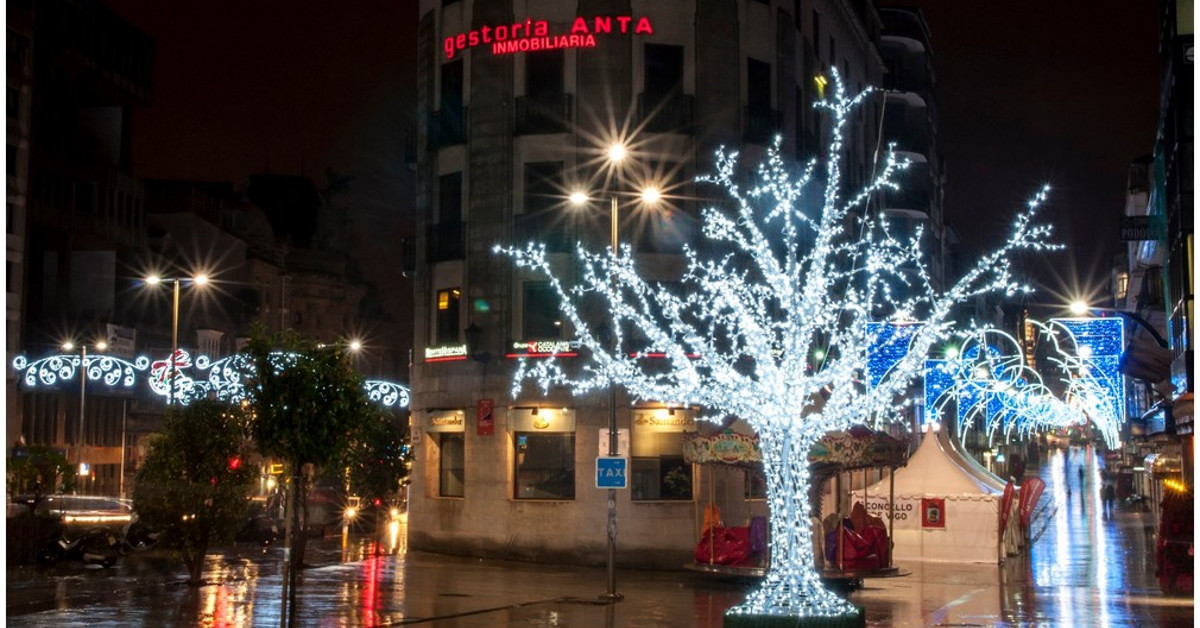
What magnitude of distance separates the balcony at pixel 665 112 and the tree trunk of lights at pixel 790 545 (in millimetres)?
17868

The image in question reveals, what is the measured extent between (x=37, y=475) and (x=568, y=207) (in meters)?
15.0

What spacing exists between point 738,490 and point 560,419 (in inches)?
192

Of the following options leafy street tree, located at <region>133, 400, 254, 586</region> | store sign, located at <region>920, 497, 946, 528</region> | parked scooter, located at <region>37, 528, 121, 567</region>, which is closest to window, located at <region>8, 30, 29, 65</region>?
parked scooter, located at <region>37, 528, 121, 567</region>

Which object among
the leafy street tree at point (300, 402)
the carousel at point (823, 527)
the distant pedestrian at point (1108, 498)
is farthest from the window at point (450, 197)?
the distant pedestrian at point (1108, 498)

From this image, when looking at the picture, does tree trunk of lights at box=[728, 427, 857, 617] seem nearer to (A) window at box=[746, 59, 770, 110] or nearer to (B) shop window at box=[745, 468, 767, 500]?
(B) shop window at box=[745, 468, 767, 500]

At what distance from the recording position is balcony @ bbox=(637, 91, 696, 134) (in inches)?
1474

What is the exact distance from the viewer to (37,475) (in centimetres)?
3659

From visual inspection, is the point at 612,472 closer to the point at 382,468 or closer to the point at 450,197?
the point at 450,197

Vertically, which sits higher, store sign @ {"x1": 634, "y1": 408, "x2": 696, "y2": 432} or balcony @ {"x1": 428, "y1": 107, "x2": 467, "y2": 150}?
balcony @ {"x1": 428, "y1": 107, "x2": 467, "y2": 150}

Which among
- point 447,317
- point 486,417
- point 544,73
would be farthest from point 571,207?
point 486,417

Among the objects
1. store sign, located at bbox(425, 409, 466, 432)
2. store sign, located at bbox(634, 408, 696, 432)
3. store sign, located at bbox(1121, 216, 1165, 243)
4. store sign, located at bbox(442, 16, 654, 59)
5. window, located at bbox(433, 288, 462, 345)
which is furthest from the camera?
store sign, located at bbox(1121, 216, 1165, 243)

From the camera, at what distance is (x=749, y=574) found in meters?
29.8

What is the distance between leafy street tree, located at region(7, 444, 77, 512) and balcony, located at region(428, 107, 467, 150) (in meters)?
12.9

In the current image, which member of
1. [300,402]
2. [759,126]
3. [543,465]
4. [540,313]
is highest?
[759,126]
